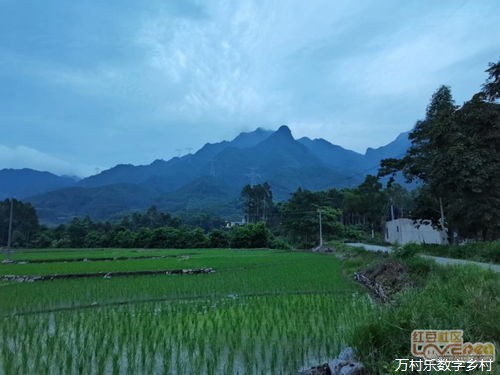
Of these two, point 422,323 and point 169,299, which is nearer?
point 422,323

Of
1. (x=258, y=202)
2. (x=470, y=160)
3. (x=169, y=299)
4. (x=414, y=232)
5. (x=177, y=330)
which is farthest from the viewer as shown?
(x=258, y=202)

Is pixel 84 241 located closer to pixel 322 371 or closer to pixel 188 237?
pixel 188 237

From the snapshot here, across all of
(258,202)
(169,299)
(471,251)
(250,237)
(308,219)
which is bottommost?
(169,299)

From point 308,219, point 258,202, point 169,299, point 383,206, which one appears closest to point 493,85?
point 169,299

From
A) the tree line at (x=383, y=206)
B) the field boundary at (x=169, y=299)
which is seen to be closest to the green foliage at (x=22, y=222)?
the tree line at (x=383, y=206)

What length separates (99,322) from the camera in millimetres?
7121

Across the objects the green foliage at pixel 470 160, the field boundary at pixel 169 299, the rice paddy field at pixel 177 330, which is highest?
the green foliage at pixel 470 160

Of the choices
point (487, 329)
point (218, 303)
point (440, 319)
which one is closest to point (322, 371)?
point (440, 319)

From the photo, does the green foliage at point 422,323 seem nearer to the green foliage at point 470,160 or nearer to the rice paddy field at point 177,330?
the rice paddy field at point 177,330

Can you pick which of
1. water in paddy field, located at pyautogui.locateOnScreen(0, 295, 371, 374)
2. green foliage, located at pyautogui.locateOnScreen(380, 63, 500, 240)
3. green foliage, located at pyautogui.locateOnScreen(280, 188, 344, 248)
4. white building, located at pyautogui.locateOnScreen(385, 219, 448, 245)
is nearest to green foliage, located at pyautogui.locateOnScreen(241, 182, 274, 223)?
green foliage, located at pyautogui.locateOnScreen(280, 188, 344, 248)

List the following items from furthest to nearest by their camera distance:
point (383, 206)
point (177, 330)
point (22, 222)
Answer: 1. point (22, 222)
2. point (383, 206)
3. point (177, 330)

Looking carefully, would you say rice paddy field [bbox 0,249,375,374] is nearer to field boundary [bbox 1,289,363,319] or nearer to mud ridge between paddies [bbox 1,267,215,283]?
field boundary [bbox 1,289,363,319]

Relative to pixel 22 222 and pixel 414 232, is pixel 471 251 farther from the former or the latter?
pixel 22 222

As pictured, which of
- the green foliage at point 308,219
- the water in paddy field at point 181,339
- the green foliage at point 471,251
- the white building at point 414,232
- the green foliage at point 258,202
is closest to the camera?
the water in paddy field at point 181,339
